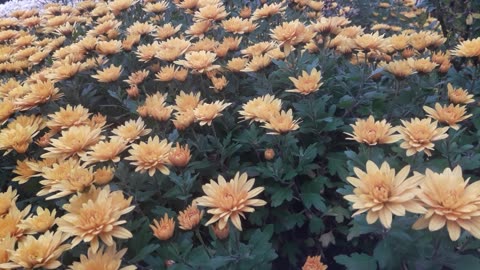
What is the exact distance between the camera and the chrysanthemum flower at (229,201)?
52.3 inches

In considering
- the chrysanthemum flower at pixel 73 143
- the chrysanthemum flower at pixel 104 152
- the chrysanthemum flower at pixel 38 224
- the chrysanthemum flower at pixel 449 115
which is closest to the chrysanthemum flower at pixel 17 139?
the chrysanthemum flower at pixel 73 143

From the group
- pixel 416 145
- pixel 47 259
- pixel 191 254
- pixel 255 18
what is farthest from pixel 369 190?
pixel 255 18

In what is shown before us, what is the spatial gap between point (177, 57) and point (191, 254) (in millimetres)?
1162

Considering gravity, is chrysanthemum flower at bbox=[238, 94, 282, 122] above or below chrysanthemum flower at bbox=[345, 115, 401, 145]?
below

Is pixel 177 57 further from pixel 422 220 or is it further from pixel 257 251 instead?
pixel 422 220

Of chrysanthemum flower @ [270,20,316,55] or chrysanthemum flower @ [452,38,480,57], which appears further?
chrysanthemum flower @ [270,20,316,55]

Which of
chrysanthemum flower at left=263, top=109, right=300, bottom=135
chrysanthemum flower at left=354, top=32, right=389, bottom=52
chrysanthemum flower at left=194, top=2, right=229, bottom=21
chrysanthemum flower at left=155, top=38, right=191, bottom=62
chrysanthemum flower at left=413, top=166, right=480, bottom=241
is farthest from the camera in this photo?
Answer: chrysanthemum flower at left=194, top=2, right=229, bottom=21

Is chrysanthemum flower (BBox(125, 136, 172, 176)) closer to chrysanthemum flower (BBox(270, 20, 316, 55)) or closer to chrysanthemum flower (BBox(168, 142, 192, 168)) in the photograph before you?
chrysanthemum flower (BBox(168, 142, 192, 168))

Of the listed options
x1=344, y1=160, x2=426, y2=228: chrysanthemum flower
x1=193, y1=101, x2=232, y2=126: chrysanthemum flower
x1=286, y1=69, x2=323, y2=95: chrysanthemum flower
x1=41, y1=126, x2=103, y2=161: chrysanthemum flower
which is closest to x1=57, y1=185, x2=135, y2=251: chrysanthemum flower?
x1=41, y1=126, x2=103, y2=161: chrysanthemum flower

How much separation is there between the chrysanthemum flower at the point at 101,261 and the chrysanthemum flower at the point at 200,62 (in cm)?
110

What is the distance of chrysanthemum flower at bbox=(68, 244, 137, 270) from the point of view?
1289 millimetres

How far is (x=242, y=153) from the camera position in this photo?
2105 millimetres

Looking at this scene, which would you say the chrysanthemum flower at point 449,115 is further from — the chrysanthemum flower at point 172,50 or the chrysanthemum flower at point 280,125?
the chrysanthemum flower at point 172,50

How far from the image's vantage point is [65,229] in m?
→ 1.32
